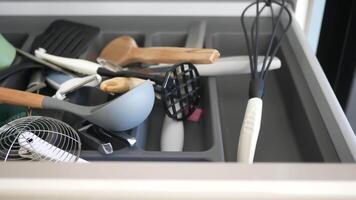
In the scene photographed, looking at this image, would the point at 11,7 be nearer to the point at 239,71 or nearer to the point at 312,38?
the point at 239,71

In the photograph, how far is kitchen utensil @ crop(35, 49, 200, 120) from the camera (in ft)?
2.28

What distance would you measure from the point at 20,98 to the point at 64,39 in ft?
0.70

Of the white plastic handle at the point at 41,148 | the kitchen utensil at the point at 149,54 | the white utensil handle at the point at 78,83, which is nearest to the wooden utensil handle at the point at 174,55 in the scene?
the kitchen utensil at the point at 149,54

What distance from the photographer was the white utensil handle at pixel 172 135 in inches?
27.3

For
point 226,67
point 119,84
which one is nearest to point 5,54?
point 119,84

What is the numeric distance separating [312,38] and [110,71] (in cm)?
51

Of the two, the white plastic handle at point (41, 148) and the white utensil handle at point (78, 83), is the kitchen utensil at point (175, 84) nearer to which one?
the white utensil handle at point (78, 83)

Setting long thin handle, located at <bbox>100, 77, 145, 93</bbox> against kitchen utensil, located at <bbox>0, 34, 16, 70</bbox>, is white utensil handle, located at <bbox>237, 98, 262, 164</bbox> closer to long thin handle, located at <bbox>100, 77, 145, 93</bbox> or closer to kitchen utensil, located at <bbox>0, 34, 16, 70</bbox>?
long thin handle, located at <bbox>100, 77, 145, 93</bbox>

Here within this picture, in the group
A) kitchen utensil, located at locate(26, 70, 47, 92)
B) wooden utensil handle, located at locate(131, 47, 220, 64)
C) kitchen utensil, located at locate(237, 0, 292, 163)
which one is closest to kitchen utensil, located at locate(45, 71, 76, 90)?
kitchen utensil, located at locate(26, 70, 47, 92)

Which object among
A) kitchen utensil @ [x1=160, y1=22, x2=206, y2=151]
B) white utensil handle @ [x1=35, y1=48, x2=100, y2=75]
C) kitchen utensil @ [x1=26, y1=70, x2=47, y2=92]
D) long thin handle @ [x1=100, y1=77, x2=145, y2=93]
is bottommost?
kitchen utensil @ [x1=160, y1=22, x2=206, y2=151]

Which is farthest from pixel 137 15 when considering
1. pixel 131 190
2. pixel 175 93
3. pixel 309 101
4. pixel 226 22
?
pixel 131 190

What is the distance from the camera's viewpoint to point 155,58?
786 mm

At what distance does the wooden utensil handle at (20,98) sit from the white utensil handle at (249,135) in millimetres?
281

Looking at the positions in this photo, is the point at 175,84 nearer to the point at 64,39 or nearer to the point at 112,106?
the point at 112,106
